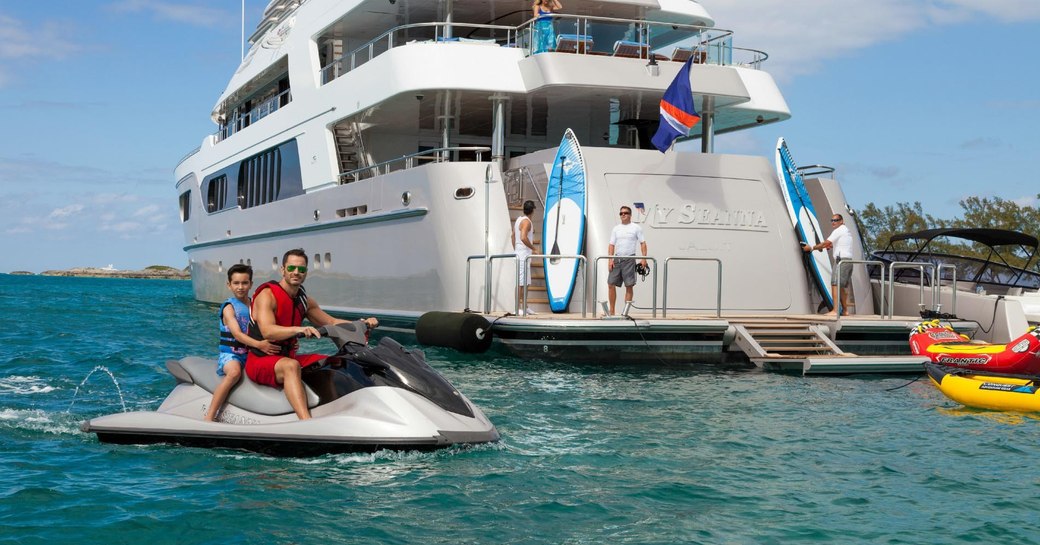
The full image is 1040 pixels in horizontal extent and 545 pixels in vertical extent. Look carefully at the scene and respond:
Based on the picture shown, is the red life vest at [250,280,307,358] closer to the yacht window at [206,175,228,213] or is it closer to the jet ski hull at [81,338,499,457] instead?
the jet ski hull at [81,338,499,457]

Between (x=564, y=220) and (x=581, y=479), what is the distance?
288 inches

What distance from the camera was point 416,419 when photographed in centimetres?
635

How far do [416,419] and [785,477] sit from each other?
2.25 m

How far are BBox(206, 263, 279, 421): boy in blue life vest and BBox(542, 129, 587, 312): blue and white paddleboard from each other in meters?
6.50

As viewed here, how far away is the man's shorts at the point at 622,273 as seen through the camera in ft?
40.8

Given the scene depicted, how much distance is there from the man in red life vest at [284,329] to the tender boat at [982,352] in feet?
22.2

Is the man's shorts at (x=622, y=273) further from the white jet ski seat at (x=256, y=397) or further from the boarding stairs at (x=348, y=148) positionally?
the white jet ski seat at (x=256, y=397)

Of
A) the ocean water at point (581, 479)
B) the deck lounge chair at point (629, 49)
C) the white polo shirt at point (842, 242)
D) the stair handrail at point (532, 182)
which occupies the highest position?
the deck lounge chair at point (629, 49)

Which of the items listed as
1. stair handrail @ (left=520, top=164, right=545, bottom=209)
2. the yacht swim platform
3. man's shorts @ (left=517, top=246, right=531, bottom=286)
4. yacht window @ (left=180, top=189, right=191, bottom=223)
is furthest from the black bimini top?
yacht window @ (left=180, top=189, right=191, bottom=223)

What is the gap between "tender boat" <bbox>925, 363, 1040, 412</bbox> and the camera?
9407 mm

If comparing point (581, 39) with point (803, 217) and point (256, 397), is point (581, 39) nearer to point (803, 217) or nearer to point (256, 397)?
point (803, 217)

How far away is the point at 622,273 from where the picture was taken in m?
12.5

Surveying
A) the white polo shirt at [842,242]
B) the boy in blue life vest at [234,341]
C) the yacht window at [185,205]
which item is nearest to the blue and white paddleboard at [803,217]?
the white polo shirt at [842,242]

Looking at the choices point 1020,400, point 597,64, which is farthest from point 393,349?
point 597,64
